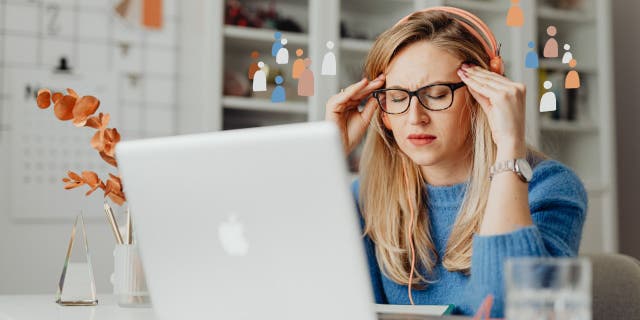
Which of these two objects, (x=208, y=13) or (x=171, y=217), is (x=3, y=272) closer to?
(x=208, y=13)

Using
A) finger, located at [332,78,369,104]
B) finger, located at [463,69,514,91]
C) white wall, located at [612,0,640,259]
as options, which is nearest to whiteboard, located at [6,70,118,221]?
finger, located at [332,78,369,104]

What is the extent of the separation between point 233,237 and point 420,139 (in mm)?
741

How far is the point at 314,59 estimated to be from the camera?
9.82 feet

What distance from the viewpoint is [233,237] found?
0.81 meters

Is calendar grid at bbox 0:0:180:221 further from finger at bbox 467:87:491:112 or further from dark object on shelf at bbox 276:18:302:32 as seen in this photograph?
finger at bbox 467:87:491:112

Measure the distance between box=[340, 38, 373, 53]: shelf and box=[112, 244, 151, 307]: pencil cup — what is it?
1.93m

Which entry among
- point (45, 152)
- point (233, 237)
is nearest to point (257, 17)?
point (45, 152)

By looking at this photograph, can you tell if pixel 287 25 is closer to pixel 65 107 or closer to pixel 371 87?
pixel 371 87

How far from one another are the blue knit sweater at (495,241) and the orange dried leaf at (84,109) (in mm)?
660

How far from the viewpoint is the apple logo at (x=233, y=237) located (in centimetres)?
81

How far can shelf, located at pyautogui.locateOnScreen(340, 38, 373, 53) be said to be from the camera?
3.11 metres

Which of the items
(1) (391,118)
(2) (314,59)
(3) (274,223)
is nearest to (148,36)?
(2) (314,59)

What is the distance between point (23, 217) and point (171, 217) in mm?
2050

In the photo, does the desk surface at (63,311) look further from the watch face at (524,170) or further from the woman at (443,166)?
the watch face at (524,170)
